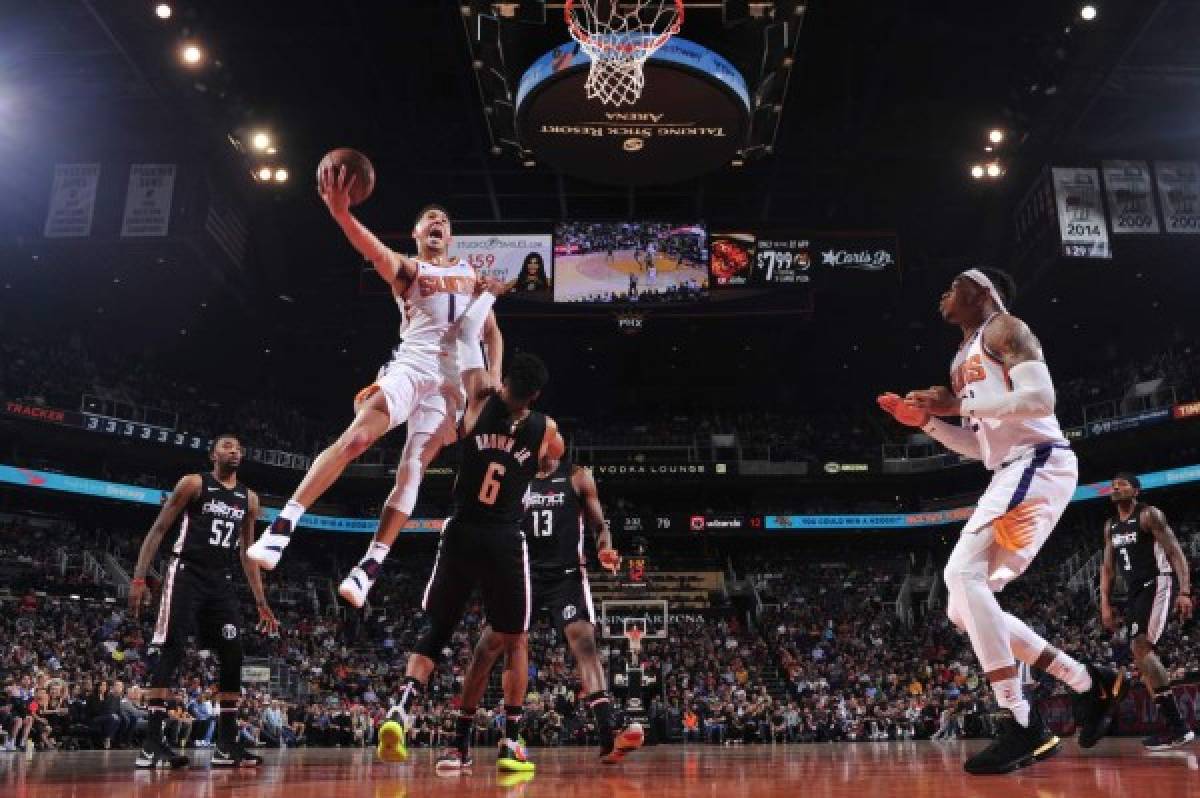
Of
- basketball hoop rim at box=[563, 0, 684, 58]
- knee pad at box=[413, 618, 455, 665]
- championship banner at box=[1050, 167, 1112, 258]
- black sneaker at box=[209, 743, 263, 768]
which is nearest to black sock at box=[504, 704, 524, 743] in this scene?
knee pad at box=[413, 618, 455, 665]

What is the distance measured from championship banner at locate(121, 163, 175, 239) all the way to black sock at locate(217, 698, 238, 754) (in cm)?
1477

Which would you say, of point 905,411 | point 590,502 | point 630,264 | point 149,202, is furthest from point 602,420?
point 905,411

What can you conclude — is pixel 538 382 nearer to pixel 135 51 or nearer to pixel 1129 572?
pixel 1129 572

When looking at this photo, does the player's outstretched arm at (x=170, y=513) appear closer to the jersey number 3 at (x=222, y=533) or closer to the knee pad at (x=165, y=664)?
the jersey number 3 at (x=222, y=533)

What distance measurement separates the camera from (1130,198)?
19.2 m

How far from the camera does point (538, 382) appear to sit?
4.79 metres

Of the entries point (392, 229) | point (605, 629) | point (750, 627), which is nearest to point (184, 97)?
point (392, 229)

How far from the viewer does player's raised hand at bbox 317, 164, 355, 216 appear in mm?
4668

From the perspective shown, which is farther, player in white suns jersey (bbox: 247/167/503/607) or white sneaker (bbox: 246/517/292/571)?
player in white suns jersey (bbox: 247/167/503/607)

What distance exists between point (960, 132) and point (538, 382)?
17.0m

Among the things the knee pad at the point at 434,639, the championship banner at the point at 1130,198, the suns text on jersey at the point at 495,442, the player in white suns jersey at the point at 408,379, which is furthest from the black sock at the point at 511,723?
the championship banner at the point at 1130,198

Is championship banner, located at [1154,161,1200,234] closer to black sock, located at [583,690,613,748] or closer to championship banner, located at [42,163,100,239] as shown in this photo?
black sock, located at [583,690,613,748]

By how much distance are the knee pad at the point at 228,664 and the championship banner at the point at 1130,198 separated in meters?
18.5

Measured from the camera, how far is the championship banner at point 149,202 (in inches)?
739
